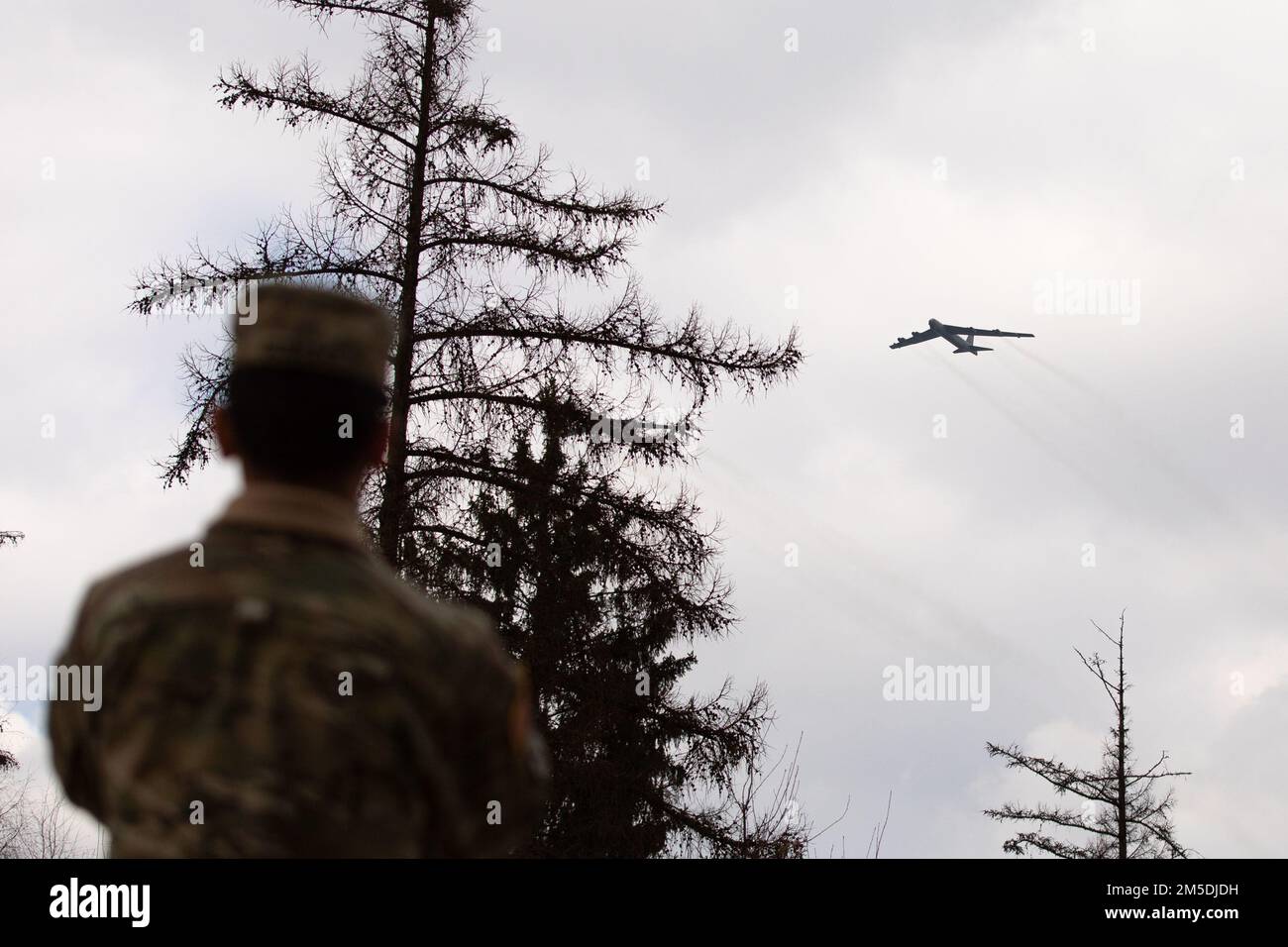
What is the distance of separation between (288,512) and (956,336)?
5054 centimetres

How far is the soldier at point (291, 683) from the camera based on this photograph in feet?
6.38

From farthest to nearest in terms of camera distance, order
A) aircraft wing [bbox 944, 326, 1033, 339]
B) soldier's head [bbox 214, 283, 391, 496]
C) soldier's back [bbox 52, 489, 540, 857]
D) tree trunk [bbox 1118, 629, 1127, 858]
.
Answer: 1. aircraft wing [bbox 944, 326, 1033, 339]
2. tree trunk [bbox 1118, 629, 1127, 858]
3. soldier's head [bbox 214, 283, 391, 496]
4. soldier's back [bbox 52, 489, 540, 857]

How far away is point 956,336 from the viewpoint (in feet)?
167

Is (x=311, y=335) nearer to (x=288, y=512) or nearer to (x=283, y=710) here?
(x=288, y=512)

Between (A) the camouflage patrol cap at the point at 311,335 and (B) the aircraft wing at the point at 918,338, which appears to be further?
(B) the aircraft wing at the point at 918,338

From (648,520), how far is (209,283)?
545 centimetres

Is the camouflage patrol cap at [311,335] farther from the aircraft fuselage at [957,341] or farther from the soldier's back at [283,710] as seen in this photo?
the aircraft fuselage at [957,341]

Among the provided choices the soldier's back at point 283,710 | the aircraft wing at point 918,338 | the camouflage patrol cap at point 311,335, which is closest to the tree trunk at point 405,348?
the camouflage patrol cap at point 311,335

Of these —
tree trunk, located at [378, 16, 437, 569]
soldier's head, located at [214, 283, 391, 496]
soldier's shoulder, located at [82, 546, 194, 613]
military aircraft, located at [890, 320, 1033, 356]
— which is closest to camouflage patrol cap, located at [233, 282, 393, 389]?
soldier's head, located at [214, 283, 391, 496]

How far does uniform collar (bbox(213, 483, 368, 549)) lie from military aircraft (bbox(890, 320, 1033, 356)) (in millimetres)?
49765

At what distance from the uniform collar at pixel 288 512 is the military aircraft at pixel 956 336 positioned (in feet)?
163

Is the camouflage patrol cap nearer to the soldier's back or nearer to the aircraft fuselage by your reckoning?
the soldier's back

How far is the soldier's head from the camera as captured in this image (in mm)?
2160

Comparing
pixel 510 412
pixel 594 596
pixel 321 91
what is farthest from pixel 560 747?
pixel 321 91
